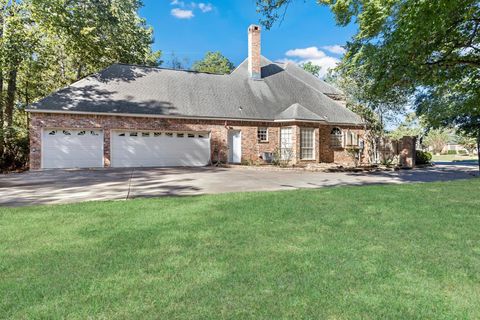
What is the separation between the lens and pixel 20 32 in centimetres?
1839

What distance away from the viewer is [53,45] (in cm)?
2086

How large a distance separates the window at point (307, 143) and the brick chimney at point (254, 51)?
669 centimetres

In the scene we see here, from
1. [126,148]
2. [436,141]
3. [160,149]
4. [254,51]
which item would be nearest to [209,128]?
[160,149]

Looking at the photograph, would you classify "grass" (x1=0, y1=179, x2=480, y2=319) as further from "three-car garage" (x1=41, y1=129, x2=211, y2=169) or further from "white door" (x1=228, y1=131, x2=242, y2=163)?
"white door" (x1=228, y1=131, x2=242, y2=163)

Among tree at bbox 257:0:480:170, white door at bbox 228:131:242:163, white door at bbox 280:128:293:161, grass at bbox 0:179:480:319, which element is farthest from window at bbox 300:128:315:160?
grass at bbox 0:179:480:319

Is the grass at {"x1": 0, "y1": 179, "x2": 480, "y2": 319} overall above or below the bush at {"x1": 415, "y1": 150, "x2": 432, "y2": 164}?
below

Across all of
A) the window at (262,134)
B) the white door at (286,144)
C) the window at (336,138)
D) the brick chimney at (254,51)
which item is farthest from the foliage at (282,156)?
the brick chimney at (254,51)

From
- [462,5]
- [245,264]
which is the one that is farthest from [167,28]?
[245,264]

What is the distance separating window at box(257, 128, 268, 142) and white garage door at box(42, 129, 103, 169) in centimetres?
984

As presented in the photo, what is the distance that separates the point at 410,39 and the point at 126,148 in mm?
14899

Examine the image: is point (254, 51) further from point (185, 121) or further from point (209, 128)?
point (185, 121)

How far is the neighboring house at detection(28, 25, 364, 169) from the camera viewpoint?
1611 centimetres

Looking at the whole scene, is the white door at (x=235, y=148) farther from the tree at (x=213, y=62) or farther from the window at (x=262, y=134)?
the tree at (x=213, y=62)

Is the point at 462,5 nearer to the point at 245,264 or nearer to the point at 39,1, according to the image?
the point at 245,264
